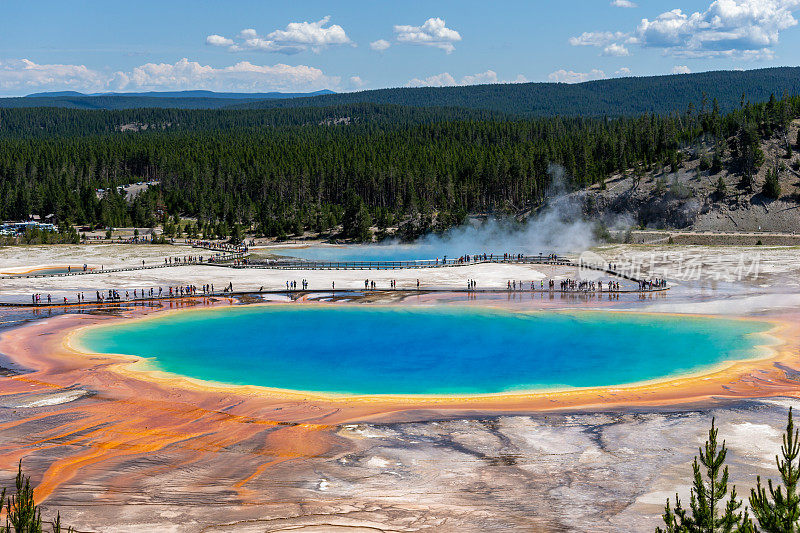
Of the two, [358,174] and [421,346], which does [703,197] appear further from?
[421,346]

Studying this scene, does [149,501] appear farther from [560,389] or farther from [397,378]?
[560,389]

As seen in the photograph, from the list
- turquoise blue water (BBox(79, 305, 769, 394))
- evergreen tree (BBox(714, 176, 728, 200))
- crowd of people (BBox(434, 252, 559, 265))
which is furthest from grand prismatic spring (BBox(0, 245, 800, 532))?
evergreen tree (BBox(714, 176, 728, 200))

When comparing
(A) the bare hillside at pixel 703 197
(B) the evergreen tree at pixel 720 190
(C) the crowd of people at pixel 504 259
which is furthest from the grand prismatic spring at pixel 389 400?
(B) the evergreen tree at pixel 720 190

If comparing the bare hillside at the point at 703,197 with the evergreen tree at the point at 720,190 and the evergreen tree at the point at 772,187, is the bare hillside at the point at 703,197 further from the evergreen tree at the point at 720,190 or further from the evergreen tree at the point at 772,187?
the evergreen tree at the point at 772,187

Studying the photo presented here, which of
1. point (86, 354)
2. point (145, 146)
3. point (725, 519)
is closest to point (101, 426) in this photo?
point (86, 354)

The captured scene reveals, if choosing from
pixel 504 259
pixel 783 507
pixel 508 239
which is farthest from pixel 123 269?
pixel 783 507

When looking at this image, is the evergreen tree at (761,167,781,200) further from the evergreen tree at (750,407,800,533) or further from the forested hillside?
the evergreen tree at (750,407,800,533)
